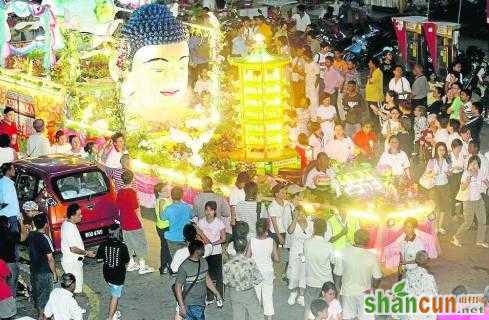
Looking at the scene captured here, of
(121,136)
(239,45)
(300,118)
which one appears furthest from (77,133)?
(239,45)

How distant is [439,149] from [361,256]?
426 cm

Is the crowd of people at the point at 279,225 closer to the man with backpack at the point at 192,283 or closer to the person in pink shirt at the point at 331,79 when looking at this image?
the man with backpack at the point at 192,283

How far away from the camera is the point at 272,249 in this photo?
1137 centimetres

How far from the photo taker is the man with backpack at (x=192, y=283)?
10594 mm

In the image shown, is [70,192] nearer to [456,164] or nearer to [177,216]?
[177,216]

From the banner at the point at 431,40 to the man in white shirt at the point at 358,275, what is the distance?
1276 centimetres

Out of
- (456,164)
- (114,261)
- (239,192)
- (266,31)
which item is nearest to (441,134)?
(456,164)

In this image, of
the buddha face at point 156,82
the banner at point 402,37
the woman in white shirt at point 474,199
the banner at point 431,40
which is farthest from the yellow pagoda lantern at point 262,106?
the banner at point 402,37

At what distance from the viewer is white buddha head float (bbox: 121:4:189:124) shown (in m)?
17.5

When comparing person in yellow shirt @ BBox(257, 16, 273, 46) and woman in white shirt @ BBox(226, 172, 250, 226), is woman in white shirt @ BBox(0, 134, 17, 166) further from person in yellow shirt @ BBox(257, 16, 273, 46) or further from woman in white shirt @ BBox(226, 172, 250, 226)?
person in yellow shirt @ BBox(257, 16, 273, 46)

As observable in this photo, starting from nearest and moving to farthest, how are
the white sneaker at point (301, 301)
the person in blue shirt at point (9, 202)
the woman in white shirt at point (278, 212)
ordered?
the white sneaker at point (301, 301)
the woman in white shirt at point (278, 212)
the person in blue shirt at point (9, 202)

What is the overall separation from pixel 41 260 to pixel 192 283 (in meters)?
2.34

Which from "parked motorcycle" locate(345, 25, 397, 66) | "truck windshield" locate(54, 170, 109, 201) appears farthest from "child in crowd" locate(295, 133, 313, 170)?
"parked motorcycle" locate(345, 25, 397, 66)

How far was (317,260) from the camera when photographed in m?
11.1
